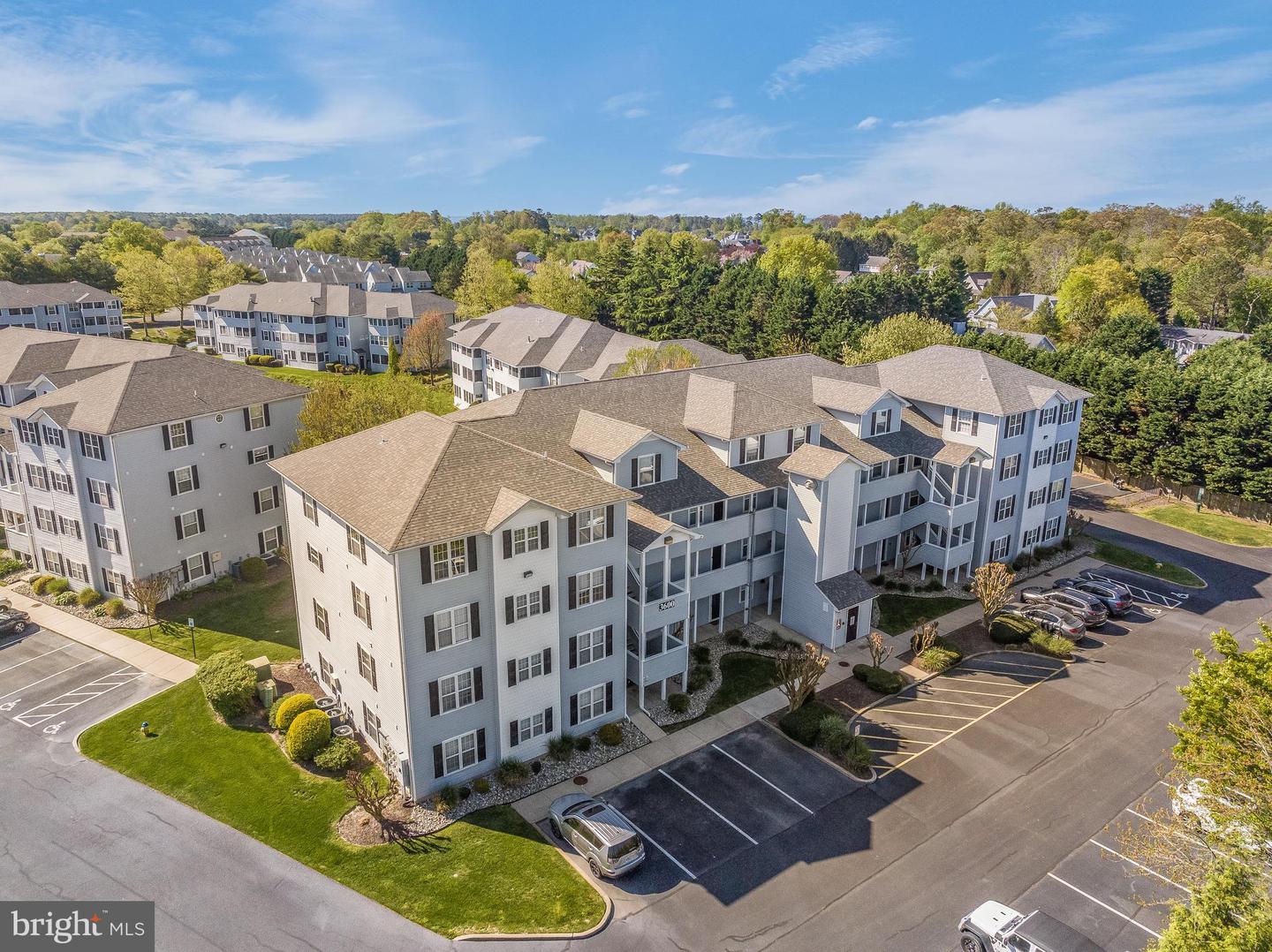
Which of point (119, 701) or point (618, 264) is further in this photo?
point (618, 264)

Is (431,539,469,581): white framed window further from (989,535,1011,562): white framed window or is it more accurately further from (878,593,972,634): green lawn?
(989,535,1011,562): white framed window

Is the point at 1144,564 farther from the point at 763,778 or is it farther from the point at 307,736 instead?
the point at 307,736

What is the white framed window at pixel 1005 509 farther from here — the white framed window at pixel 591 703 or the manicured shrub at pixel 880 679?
the white framed window at pixel 591 703

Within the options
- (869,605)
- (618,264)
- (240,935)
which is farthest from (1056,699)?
(618,264)

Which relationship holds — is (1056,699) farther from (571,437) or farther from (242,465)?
(242,465)

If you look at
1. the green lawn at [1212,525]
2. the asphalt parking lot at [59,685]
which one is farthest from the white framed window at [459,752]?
the green lawn at [1212,525]

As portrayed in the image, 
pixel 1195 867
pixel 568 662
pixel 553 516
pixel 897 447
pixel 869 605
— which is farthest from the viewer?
pixel 897 447

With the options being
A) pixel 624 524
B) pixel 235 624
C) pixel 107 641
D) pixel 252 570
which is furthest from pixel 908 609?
pixel 107 641
